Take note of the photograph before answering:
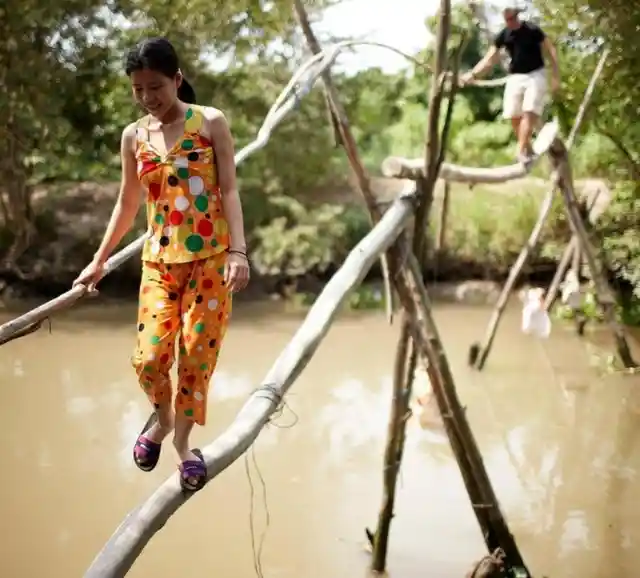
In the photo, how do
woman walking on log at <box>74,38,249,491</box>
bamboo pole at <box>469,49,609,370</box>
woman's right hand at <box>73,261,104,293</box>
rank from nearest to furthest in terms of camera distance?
1. woman walking on log at <box>74,38,249,491</box>
2. woman's right hand at <box>73,261,104,293</box>
3. bamboo pole at <box>469,49,609,370</box>

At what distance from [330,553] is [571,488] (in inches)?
44.8

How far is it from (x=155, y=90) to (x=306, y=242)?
531 centimetres

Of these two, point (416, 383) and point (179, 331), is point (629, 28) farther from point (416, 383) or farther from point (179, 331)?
point (179, 331)

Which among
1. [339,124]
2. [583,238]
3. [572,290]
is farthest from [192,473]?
[572,290]

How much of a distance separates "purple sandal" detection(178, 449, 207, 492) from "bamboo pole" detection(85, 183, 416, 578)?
0.04 ft

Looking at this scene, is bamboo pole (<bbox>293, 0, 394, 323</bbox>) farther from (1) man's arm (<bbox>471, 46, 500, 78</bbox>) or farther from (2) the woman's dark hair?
(2) the woman's dark hair

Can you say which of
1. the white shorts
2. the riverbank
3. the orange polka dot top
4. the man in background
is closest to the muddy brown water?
the riverbank

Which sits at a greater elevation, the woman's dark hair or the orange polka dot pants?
the woman's dark hair

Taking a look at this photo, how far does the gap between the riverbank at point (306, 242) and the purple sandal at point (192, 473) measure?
17.5ft

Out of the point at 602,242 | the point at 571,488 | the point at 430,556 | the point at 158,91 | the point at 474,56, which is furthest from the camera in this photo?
the point at 474,56

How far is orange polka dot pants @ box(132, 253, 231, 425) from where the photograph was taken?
1407mm

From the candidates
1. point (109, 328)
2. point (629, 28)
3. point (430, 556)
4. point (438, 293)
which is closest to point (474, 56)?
point (438, 293)

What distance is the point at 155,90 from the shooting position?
1.37m

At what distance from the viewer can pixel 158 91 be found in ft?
4.49
